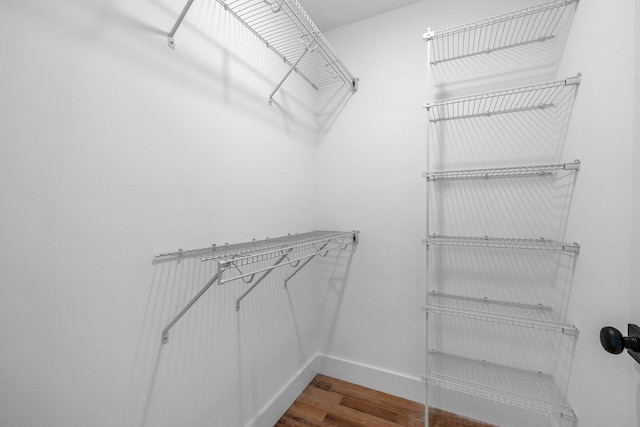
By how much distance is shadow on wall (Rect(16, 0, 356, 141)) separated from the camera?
0.80 m

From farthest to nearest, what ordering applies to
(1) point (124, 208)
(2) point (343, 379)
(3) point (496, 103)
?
(2) point (343, 379)
(3) point (496, 103)
(1) point (124, 208)

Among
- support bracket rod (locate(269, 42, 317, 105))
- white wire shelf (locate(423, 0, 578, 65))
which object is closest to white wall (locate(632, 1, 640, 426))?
white wire shelf (locate(423, 0, 578, 65))

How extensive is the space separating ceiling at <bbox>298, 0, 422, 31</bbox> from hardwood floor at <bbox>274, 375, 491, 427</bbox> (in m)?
2.75

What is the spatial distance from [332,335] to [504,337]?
1161 millimetres

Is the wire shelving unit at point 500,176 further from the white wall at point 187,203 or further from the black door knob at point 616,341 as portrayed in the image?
the black door knob at point 616,341

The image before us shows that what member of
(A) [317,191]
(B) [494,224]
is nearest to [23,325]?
(A) [317,191]

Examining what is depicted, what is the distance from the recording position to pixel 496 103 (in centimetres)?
161

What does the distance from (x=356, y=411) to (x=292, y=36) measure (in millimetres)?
2490

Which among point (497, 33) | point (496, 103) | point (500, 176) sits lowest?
A: point (500, 176)

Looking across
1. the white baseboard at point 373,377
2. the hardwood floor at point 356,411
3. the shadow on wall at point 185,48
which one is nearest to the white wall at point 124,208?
the shadow on wall at point 185,48

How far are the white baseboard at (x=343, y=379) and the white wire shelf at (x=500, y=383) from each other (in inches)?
11.5

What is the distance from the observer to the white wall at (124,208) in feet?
2.24

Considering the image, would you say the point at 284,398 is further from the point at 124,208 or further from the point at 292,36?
→ the point at 292,36

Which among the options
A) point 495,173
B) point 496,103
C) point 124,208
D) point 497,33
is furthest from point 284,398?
point 497,33
